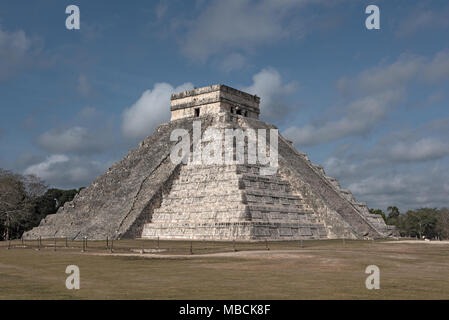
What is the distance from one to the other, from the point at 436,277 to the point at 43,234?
28.8 metres

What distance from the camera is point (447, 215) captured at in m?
74.0

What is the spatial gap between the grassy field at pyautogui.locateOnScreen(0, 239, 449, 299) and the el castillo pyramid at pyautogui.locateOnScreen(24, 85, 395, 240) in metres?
9.47

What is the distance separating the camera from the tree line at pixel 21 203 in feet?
142

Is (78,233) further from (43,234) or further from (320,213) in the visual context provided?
(320,213)

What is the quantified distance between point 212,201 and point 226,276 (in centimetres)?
1748

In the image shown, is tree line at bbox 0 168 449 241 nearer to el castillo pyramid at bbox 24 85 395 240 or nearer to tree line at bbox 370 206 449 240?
tree line at bbox 370 206 449 240

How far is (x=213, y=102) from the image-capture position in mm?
40219

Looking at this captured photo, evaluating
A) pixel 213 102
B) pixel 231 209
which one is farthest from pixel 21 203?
pixel 231 209
